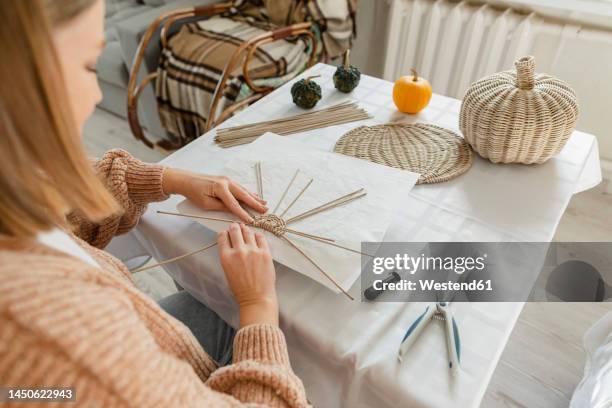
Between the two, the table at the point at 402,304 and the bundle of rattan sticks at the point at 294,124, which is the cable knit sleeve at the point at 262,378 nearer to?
the table at the point at 402,304

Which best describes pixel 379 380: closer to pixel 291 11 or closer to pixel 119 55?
pixel 291 11

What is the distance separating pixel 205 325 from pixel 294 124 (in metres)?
0.51

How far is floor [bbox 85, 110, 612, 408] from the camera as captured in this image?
4.04ft

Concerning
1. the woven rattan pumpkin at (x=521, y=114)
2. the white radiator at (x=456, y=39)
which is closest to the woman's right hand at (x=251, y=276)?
the woven rattan pumpkin at (x=521, y=114)

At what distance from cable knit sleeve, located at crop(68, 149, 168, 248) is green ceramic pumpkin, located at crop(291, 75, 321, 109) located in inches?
17.1

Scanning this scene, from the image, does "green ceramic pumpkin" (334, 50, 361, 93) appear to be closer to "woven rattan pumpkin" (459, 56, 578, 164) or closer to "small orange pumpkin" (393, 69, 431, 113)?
"small orange pumpkin" (393, 69, 431, 113)

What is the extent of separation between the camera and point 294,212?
0.72m

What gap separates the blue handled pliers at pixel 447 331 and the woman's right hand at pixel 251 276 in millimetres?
191

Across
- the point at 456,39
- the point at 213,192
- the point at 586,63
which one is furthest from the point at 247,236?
the point at 586,63

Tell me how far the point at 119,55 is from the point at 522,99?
218cm

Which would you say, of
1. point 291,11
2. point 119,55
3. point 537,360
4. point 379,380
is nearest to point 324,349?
point 379,380

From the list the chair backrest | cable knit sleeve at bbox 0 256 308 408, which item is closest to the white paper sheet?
cable knit sleeve at bbox 0 256 308 408

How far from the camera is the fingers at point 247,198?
0.72 metres

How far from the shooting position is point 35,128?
0.34 metres
